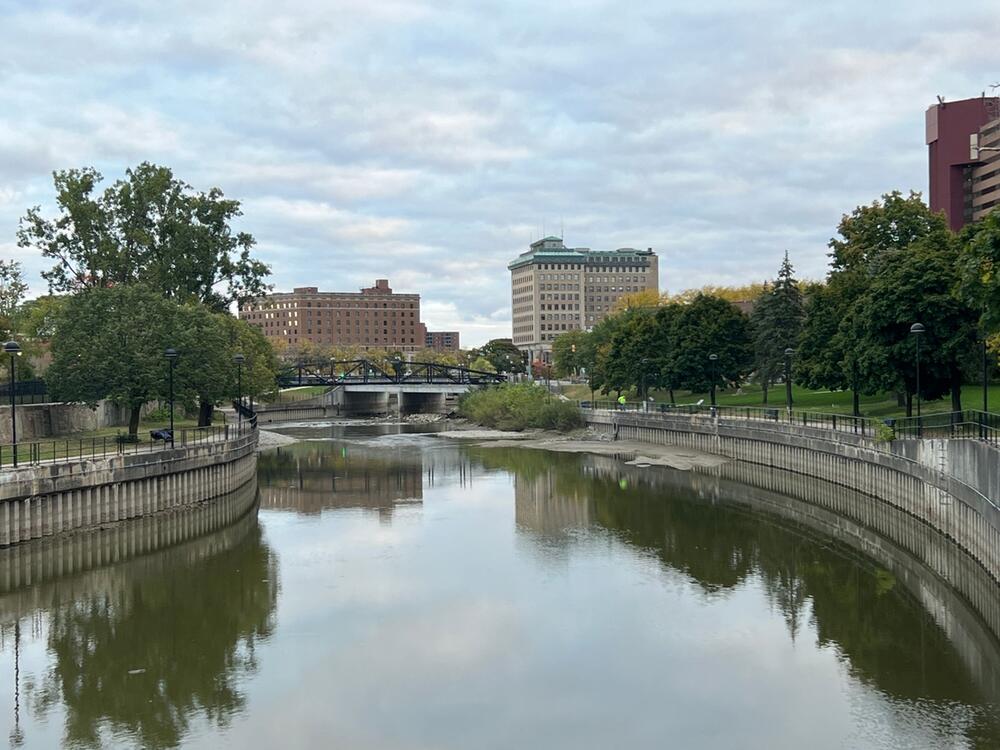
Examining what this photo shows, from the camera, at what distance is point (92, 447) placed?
170 ft

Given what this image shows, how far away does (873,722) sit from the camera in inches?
943

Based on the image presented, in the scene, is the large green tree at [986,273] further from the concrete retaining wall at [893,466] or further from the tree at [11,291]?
the tree at [11,291]

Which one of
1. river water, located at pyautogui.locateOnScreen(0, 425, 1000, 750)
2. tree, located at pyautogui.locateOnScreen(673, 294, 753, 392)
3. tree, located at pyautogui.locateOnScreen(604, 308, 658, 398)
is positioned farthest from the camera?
tree, located at pyautogui.locateOnScreen(604, 308, 658, 398)

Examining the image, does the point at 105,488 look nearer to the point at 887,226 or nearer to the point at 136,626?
the point at 136,626

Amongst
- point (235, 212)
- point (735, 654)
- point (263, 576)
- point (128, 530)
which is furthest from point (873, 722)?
point (235, 212)

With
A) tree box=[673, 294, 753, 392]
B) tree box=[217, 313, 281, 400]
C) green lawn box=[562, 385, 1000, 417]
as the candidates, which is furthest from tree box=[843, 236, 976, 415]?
tree box=[217, 313, 281, 400]

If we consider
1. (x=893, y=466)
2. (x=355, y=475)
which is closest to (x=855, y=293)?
(x=893, y=466)

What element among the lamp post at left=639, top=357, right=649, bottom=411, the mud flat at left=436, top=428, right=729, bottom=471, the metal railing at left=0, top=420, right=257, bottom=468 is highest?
the lamp post at left=639, top=357, right=649, bottom=411

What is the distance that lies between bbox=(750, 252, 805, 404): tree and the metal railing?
147ft

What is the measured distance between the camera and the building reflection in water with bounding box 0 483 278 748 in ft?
83.3

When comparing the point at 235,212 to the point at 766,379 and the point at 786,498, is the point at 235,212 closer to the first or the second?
the point at 766,379

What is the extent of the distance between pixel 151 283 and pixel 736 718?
237ft

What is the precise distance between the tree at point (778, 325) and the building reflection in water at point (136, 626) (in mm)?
52951

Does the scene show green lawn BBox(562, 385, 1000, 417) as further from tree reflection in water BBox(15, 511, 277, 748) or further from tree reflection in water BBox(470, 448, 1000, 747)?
tree reflection in water BBox(15, 511, 277, 748)
